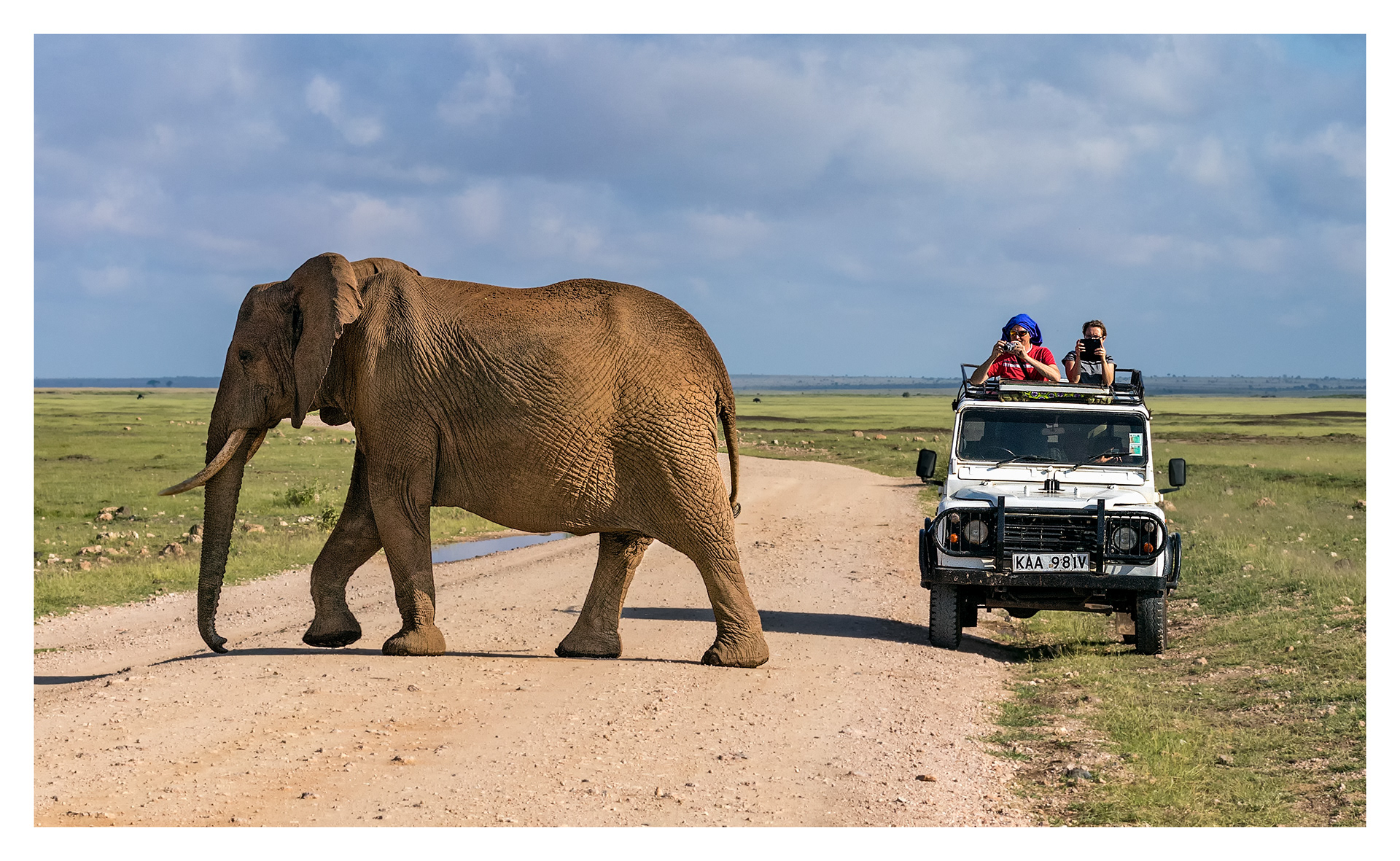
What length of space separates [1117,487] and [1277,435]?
61171mm

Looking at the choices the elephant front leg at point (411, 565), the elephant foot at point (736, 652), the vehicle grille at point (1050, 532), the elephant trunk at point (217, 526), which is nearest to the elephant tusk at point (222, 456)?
the elephant trunk at point (217, 526)

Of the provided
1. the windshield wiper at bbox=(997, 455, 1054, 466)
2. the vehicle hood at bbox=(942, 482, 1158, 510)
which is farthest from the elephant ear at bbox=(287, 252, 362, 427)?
the windshield wiper at bbox=(997, 455, 1054, 466)

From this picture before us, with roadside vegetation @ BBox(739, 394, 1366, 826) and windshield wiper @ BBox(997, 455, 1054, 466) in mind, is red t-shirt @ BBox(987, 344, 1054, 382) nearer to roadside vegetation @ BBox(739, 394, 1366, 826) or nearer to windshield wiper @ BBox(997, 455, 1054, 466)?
windshield wiper @ BBox(997, 455, 1054, 466)

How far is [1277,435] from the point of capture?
68.8 metres

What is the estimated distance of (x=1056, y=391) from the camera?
13.4 meters

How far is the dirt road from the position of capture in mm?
7430

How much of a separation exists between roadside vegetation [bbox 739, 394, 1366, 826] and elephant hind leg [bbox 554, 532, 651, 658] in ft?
11.4

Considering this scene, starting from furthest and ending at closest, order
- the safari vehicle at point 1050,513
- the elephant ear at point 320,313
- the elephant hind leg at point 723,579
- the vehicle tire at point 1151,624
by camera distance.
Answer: the vehicle tire at point 1151,624 → the safari vehicle at point 1050,513 → the elephant hind leg at point 723,579 → the elephant ear at point 320,313

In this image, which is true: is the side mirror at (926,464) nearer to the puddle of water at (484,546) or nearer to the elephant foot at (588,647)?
the elephant foot at (588,647)

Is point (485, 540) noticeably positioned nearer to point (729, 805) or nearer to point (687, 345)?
point (687, 345)

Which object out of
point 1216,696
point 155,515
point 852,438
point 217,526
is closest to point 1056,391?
point 1216,696

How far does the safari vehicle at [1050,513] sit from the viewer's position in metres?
12.2

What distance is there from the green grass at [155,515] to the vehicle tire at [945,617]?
9462mm

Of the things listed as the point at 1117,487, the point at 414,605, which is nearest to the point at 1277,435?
the point at 1117,487
